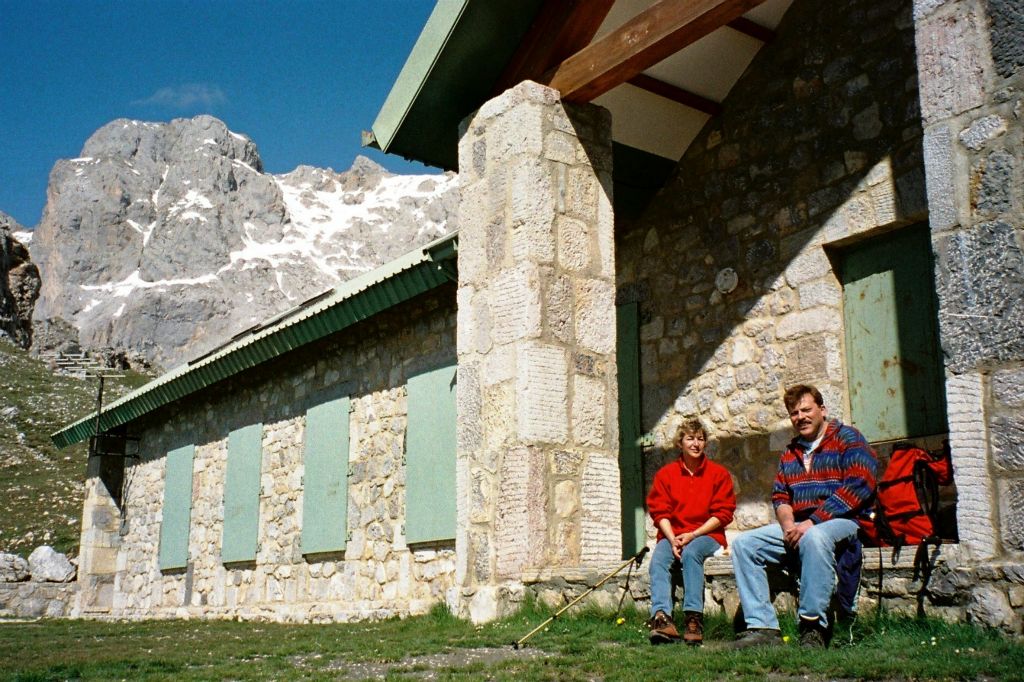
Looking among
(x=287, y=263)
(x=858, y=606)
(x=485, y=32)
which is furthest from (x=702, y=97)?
(x=287, y=263)

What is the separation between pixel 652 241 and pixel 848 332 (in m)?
2.18

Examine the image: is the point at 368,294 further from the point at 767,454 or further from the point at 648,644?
the point at 648,644

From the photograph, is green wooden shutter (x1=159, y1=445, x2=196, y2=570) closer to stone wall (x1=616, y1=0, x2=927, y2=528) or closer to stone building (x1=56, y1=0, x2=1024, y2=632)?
stone building (x1=56, y1=0, x2=1024, y2=632)

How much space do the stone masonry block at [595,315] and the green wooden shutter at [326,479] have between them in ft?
13.1

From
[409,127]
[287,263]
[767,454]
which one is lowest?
[767,454]

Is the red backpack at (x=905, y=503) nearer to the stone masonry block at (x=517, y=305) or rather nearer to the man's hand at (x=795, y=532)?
the man's hand at (x=795, y=532)

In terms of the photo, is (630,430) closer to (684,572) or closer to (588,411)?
(588,411)

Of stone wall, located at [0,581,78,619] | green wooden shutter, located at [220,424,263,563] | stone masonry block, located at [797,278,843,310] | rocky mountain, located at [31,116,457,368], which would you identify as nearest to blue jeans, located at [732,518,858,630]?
stone masonry block, located at [797,278,843,310]

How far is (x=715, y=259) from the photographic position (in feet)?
29.6

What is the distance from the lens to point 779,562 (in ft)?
17.6

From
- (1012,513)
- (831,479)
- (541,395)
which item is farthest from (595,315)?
(1012,513)

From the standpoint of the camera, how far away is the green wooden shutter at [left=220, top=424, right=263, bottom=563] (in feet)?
39.8

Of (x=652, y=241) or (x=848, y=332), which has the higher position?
(x=652, y=241)

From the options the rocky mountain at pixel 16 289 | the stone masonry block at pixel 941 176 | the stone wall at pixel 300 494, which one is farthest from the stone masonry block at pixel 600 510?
the rocky mountain at pixel 16 289
